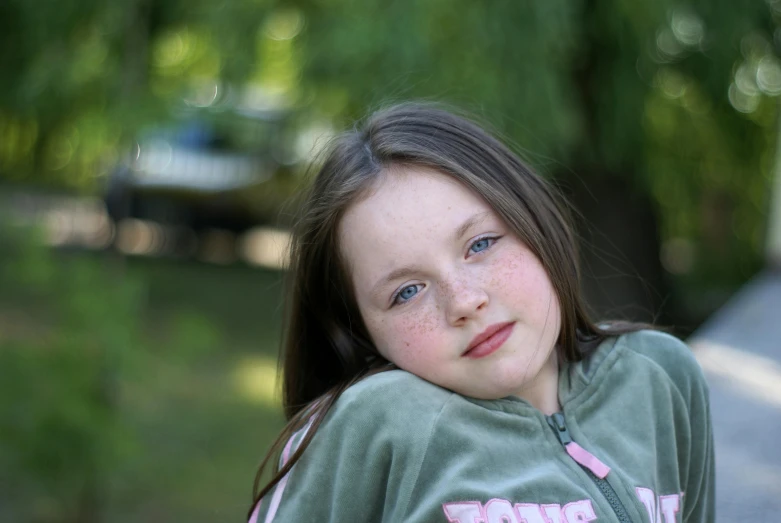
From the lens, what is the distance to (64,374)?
364 cm

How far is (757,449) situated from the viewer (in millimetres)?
2305

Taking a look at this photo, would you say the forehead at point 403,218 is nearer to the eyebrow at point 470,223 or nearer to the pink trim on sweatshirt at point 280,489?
the eyebrow at point 470,223

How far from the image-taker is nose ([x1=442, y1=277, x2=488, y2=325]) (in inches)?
54.1

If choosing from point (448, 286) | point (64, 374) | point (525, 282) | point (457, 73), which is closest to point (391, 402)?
point (448, 286)

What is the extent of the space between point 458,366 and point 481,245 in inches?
8.0

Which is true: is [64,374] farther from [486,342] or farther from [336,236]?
[486,342]

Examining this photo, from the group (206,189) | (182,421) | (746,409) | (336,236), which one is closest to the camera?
(336,236)

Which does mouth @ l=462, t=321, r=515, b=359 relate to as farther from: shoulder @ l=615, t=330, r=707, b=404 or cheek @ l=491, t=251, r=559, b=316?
shoulder @ l=615, t=330, r=707, b=404

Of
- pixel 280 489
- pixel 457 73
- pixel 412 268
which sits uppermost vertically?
pixel 457 73

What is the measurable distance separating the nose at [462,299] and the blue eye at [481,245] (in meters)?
0.07

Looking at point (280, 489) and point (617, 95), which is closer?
point (280, 489)

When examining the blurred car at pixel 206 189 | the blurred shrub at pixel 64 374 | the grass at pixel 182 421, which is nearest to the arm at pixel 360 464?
the grass at pixel 182 421

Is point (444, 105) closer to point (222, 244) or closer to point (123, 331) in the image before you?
point (123, 331)

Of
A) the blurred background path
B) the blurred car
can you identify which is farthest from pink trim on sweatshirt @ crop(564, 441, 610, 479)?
the blurred car
